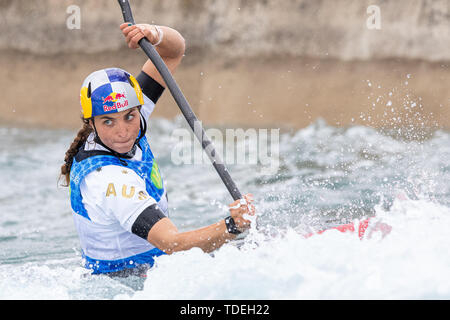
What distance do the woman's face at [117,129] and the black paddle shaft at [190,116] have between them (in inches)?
11.9

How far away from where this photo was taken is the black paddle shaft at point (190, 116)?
10.5 ft

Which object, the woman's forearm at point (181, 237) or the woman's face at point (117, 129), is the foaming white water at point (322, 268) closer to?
the woman's forearm at point (181, 237)

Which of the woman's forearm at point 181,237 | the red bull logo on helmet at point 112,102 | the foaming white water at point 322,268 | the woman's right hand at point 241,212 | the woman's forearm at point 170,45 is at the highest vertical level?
the woman's forearm at point 170,45

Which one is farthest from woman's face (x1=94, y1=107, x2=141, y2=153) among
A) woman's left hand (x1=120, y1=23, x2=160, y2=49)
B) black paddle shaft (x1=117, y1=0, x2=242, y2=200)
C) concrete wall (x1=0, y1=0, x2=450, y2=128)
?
concrete wall (x1=0, y1=0, x2=450, y2=128)

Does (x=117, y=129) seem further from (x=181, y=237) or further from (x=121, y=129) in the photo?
(x=181, y=237)

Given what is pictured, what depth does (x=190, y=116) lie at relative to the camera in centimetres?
329

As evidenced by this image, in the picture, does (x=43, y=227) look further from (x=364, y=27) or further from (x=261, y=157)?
(x=364, y=27)

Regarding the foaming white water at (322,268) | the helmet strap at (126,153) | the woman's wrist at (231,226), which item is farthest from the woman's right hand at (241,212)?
the helmet strap at (126,153)

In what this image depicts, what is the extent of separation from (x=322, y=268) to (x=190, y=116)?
1.07m

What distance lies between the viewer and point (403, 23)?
34.1 ft

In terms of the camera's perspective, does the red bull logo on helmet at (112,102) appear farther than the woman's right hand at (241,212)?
Yes

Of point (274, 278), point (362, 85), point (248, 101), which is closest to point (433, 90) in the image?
point (362, 85)

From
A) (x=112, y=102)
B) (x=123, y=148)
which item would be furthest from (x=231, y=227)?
→ (x=112, y=102)

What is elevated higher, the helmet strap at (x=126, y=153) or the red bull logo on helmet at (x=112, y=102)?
the red bull logo on helmet at (x=112, y=102)
